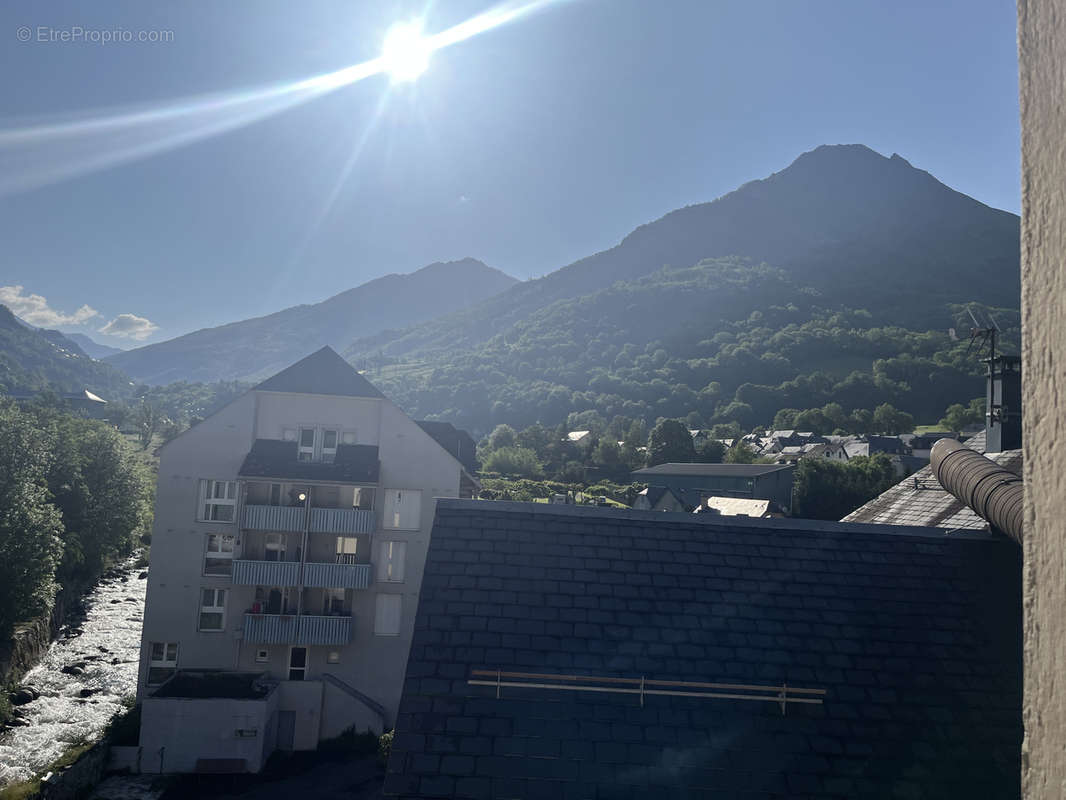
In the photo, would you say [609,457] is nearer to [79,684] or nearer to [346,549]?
[346,549]

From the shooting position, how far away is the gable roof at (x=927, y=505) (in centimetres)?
1525

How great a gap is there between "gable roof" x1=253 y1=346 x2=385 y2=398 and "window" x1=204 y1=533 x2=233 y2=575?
655 centimetres

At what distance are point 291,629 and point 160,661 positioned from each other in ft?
18.8

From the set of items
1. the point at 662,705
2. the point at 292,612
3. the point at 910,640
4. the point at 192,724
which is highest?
the point at 910,640

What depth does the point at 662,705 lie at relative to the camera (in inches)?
334

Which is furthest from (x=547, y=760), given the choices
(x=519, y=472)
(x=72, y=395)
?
(x=72, y=395)

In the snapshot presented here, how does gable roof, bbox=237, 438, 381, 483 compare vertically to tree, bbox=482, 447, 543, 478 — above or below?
below

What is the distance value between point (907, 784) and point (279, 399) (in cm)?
2900

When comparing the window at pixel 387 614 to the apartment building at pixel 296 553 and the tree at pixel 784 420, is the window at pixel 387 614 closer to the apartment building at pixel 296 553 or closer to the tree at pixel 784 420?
the apartment building at pixel 296 553

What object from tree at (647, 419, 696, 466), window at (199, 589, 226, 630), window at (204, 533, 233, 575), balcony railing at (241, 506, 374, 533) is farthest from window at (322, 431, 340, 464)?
tree at (647, 419, 696, 466)

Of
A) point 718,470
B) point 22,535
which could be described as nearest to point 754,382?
point 718,470

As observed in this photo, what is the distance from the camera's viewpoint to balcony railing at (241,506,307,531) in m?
30.2

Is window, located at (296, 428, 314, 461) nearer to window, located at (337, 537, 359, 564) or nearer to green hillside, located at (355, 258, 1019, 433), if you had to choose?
window, located at (337, 537, 359, 564)

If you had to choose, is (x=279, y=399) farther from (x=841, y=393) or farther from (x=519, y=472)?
(x=841, y=393)
